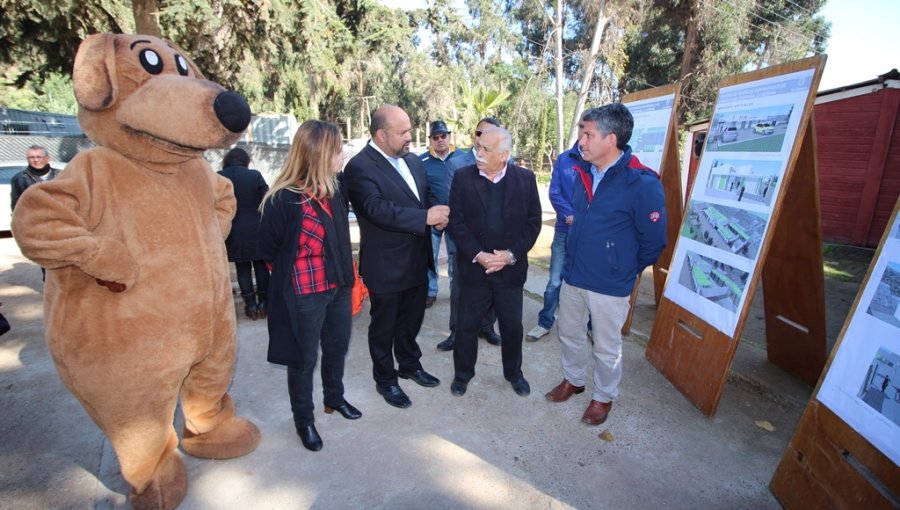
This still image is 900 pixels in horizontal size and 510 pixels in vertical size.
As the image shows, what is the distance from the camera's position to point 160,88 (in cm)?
183

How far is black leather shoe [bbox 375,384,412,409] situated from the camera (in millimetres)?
3174

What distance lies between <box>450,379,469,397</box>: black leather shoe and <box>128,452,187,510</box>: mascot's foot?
175 cm

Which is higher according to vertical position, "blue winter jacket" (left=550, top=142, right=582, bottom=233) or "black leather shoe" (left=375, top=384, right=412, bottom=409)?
"blue winter jacket" (left=550, top=142, right=582, bottom=233)

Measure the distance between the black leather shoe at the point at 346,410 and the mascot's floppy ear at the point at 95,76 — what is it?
7.04ft

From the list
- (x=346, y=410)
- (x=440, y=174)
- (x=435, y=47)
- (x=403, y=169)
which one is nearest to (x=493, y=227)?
(x=403, y=169)

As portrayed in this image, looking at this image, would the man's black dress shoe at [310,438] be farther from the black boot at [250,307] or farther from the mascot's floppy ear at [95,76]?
the black boot at [250,307]

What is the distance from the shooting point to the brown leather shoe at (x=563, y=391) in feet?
10.8

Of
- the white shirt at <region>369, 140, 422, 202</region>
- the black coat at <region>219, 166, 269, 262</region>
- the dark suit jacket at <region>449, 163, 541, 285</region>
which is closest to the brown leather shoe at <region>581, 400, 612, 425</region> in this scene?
the dark suit jacket at <region>449, 163, 541, 285</region>

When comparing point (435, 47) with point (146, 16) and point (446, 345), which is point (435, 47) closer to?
point (146, 16)

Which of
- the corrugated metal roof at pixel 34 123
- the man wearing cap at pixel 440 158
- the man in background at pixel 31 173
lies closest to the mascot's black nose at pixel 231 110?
the man wearing cap at pixel 440 158

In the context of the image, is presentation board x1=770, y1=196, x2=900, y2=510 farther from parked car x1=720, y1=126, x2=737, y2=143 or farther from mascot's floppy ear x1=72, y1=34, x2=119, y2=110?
mascot's floppy ear x1=72, y1=34, x2=119, y2=110

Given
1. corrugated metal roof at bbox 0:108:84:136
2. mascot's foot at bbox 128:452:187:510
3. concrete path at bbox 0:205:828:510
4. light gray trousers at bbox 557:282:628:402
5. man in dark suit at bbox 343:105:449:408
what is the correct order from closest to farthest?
mascot's foot at bbox 128:452:187:510
concrete path at bbox 0:205:828:510
man in dark suit at bbox 343:105:449:408
light gray trousers at bbox 557:282:628:402
corrugated metal roof at bbox 0:108:84:136

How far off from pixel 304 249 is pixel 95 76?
3.81ft

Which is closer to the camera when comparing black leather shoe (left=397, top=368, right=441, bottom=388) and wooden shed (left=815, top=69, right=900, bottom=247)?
black leather shoe (left=397, top=368, right=441, bottom=388)
